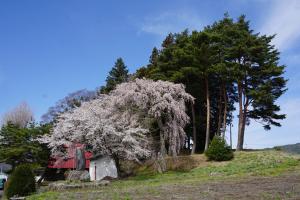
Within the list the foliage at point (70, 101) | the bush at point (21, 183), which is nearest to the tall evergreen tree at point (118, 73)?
the foliage at point (70, 101)

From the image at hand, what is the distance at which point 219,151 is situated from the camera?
28.5 meters

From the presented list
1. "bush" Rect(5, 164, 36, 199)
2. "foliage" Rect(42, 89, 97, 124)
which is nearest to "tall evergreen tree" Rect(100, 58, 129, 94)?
"foliage" Rect(42, 89, 97, 124)

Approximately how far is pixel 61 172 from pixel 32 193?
2505 centimetres

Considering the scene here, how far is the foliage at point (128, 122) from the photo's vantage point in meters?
26.2

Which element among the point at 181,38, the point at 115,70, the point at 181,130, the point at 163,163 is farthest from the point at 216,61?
the point at 115,70

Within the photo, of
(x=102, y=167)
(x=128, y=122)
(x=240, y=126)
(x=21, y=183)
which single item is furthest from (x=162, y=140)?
(x=21, y=183)

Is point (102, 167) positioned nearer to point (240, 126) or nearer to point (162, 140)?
point (162, 140)

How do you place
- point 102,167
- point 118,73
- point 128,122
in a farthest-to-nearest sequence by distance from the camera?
point 118,73 → point 102,167 → point 128,122

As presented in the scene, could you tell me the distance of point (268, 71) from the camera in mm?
32062

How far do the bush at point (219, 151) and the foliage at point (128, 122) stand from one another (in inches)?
99.6

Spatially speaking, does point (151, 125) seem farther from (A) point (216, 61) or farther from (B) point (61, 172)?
(B) point (61, 172)

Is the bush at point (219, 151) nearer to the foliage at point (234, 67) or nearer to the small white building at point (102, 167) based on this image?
the foliage at point (234, 67)

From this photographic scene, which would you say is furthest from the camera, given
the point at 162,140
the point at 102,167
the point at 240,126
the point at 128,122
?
the point at 102,167

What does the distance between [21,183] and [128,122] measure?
11703 mm
